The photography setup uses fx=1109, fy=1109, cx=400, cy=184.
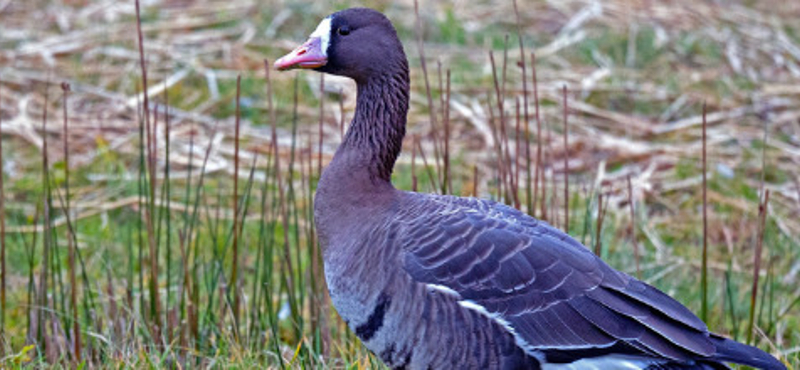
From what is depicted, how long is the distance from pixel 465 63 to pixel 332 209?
Result: 490 cm

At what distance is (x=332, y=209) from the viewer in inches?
151

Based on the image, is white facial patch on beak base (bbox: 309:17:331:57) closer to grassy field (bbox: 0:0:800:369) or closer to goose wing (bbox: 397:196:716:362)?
grassy field (bbox: 0:0:800:369)

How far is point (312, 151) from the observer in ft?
24.7

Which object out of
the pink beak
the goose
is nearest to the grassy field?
the goose

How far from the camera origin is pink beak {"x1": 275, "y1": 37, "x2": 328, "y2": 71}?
12.7 feet

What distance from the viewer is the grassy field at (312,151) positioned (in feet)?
15.0

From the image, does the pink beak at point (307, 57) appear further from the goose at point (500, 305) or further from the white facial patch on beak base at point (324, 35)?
the goose at point (500, 305)

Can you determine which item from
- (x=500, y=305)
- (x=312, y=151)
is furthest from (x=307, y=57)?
(x=312, y=151)

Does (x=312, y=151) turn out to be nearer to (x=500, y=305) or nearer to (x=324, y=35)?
(x=324, y=35)

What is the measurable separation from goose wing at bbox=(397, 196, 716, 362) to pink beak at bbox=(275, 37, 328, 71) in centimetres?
76

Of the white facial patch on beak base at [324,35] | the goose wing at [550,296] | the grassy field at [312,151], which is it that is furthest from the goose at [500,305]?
the white facial patch on beak base at [324,35]

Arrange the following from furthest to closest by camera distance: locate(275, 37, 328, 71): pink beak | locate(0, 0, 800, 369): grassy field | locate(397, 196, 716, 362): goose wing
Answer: locate(0, 0, 800, 369): grassy field
locate(275, 37, 328, 71): pink beak
locate(397, 196, 716, 362): goose wing

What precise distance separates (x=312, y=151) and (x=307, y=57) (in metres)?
3.61

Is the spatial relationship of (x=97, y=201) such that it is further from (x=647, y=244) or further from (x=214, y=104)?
(x=647, y=244)
